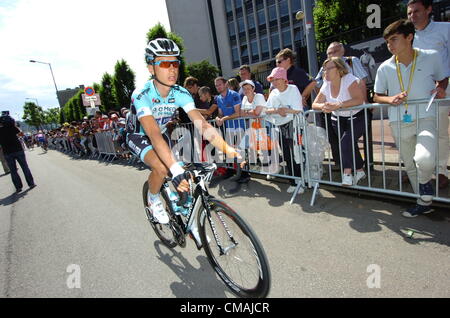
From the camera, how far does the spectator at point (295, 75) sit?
16.7ft

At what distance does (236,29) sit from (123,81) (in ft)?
67.7

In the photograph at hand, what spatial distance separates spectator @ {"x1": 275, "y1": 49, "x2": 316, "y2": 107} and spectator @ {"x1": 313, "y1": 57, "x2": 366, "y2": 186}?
982 millimetres

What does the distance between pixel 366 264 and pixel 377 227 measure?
821 millimetres

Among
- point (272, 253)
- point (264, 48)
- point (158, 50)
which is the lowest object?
point (272, 253)

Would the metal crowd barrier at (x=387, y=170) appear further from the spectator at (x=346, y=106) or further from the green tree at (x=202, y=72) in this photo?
the green tree at (x=202, y=72)

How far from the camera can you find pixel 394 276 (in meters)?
2.39

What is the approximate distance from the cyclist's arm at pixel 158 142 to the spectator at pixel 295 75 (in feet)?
10.9

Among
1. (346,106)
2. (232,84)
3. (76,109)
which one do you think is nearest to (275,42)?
(232,84)

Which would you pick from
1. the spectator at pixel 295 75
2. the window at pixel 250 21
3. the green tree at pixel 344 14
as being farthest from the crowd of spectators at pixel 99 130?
the window at pixel 250 21

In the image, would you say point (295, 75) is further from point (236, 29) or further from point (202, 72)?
point (236, 29)

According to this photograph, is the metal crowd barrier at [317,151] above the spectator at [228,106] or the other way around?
the other way around

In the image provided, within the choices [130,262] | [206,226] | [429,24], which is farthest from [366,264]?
[429,24]

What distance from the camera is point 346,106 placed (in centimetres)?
385
